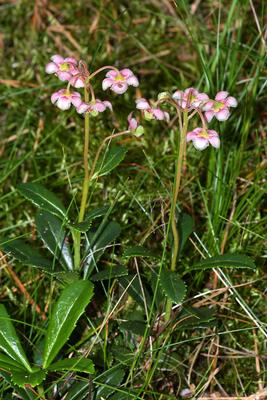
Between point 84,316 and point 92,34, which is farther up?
point 92,34

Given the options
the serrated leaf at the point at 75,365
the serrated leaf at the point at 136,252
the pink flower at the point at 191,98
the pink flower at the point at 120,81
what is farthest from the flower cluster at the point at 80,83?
the serrated leaf at the point at 75,365

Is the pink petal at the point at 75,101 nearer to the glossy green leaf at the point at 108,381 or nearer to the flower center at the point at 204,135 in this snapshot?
the flower center at the point at 204,135

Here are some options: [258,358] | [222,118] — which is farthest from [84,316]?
[222,118]

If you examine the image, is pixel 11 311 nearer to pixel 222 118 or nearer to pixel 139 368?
pixel 139 368

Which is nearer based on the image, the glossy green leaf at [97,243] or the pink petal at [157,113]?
the pink petal at [157,113]

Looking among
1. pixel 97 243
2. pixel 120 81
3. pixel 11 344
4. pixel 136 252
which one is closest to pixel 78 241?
pixel 97 243

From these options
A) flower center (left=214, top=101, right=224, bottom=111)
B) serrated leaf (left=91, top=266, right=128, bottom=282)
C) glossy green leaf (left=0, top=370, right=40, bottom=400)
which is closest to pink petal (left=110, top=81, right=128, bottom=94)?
flower center (left=214, top=101, right=224, bottom=111)
